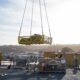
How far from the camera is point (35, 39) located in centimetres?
2569

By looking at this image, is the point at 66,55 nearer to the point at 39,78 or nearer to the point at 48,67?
the point at 48,67

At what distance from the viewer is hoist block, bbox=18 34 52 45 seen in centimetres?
2533

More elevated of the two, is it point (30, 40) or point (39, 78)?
point (30, 40)

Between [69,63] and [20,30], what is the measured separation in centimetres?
1685

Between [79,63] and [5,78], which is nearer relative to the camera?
[5,78]

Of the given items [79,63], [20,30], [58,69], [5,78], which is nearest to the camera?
[5,78]

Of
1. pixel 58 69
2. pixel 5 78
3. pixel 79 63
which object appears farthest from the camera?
pixel 79 63

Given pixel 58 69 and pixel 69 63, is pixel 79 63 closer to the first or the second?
pixel 69 63

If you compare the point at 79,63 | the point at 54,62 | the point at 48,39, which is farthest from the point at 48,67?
the point at 79,63

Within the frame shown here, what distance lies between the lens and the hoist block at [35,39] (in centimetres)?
2533

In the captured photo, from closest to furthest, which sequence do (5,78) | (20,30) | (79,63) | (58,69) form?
1. (5,78)
2. (20,30)
3. (58,69)
4. (79,63)

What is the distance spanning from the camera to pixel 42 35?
25.3 metres

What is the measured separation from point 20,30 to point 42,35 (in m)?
2.02

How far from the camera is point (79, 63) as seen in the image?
127 feet
